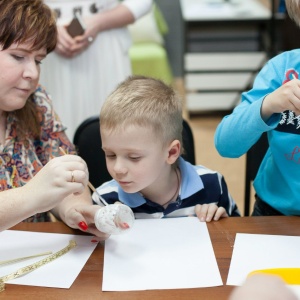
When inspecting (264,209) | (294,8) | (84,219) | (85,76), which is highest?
(294,8)

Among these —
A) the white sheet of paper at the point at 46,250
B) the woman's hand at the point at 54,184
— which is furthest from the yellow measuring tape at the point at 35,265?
the woman's hand at the point at 54,184

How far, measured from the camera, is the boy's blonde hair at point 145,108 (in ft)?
5.01

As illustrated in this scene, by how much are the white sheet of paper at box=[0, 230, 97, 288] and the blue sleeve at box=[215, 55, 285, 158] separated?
442 mm

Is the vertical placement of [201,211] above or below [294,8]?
below

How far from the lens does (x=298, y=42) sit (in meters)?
3.82

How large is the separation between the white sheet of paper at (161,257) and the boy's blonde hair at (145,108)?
0.25 metres

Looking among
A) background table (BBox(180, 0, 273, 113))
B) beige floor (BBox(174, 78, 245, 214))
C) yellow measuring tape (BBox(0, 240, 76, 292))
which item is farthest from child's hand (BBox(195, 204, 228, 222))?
background table (BBox(180, 0, 273, 113))

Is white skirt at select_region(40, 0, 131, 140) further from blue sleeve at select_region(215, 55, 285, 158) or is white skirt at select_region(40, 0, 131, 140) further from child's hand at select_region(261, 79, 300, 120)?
child's hand at select_region(261, 79, 300, 120)

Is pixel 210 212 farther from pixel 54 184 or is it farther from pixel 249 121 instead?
pixel 54 184

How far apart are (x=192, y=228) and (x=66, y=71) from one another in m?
1.33

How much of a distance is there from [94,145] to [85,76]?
2.39 feet

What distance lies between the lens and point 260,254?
1.32 meters

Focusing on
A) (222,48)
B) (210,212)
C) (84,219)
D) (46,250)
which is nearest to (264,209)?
(210,212)

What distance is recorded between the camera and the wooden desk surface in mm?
1180
